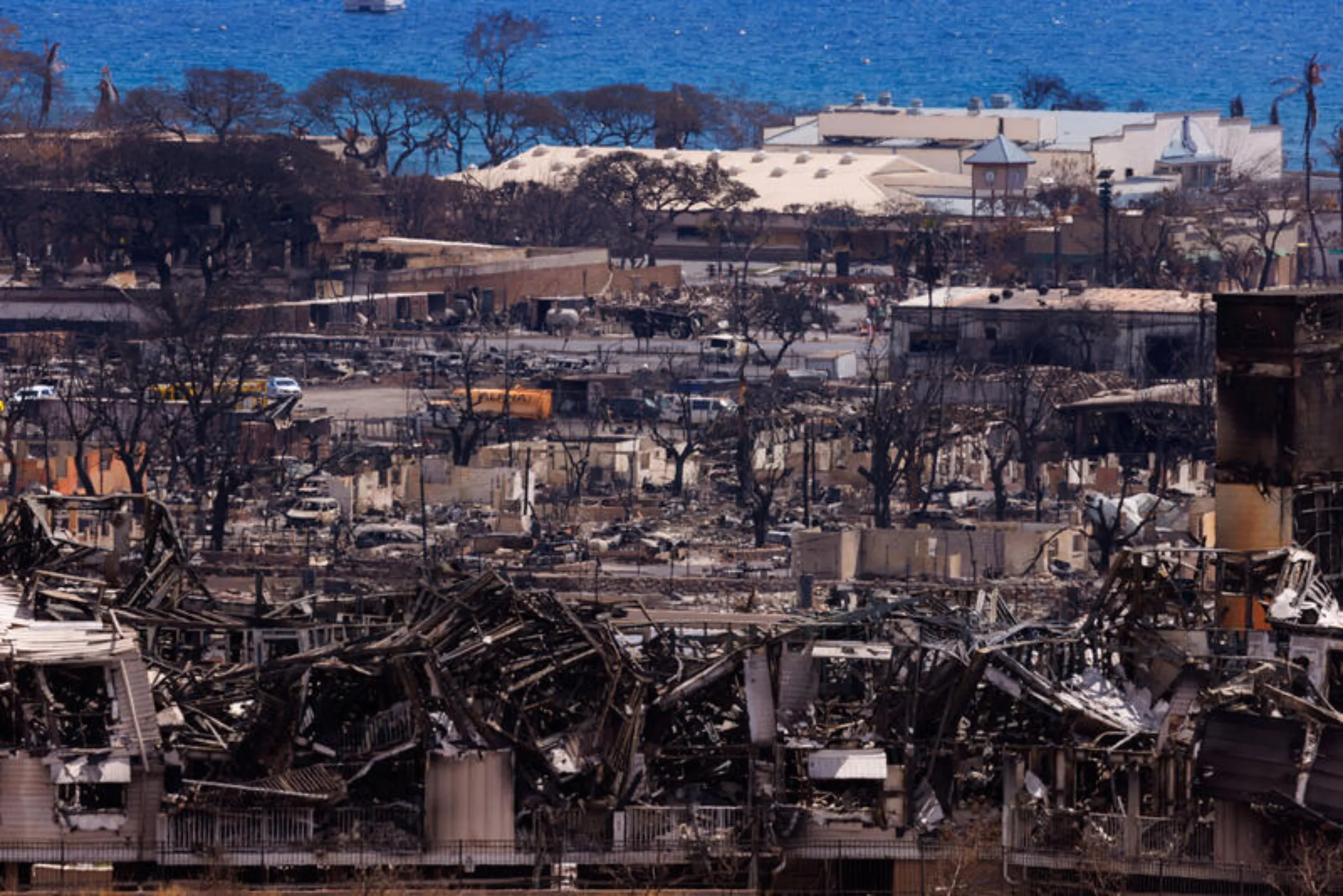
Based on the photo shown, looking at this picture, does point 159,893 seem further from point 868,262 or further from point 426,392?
point 868,262

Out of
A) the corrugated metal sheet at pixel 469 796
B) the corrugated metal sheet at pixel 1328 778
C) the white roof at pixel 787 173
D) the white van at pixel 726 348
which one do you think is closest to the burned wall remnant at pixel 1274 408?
the corrugated metal sheet at pixel 1328 778

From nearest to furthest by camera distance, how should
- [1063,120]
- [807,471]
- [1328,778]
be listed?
[1328,778], [807,471], [1063,120]

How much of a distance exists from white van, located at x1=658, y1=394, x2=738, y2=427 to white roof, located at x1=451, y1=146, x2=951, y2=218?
33422 millimetres

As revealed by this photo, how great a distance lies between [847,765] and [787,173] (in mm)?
70592

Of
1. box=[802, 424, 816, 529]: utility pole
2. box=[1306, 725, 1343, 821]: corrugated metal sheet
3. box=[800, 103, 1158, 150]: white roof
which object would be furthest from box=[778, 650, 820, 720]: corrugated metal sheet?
box=[800, 103, 1158, 150]: white roof

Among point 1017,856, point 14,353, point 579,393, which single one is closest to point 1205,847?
point 1017,856

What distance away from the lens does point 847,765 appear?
2314 cm

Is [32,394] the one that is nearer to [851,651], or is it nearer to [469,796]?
[851,651]

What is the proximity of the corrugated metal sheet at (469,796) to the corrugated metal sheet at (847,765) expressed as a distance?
198cm

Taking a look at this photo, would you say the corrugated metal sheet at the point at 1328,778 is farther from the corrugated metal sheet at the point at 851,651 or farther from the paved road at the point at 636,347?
the paved road at the point at 636,347

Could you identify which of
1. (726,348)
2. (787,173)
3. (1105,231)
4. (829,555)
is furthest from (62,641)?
(787,173)

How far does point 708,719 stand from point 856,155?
7398 centimetres

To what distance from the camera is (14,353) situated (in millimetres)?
59219

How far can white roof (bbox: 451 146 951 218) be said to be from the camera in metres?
88.7
